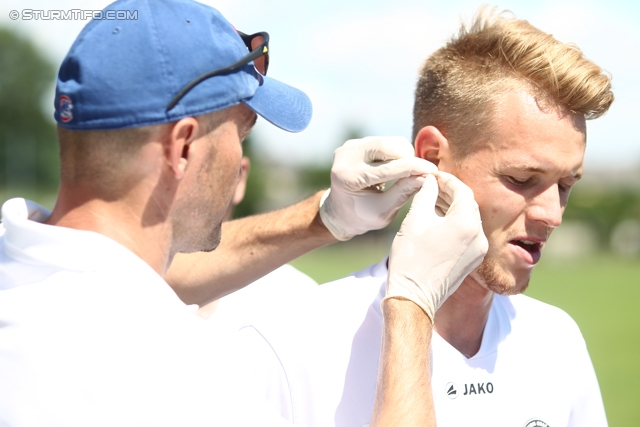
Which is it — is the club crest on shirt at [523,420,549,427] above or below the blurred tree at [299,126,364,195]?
above

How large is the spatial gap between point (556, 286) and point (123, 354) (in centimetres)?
2558

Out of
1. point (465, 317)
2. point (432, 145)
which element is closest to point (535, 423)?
point (465, 317)

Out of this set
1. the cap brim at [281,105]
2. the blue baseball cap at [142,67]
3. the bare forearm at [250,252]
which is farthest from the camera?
the bare forearm at [250,252]

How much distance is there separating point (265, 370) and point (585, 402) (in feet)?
4.22

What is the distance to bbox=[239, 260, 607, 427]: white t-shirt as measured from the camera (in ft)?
8.50

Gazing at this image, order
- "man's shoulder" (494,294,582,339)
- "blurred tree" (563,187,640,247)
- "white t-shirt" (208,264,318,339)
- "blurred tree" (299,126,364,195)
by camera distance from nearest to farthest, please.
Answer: "man's shoulder" (494,294,582,339) → "white t-shirt" (208,264,318,339) → "blurred tree" (563,187,640,247) → "blurred tree" (299,126,364,195)

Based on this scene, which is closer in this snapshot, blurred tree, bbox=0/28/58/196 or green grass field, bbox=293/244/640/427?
green grass field, bbox=293/244/640/427

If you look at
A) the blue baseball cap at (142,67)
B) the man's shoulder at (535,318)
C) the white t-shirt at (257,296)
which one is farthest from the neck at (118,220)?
the white t-shirt at (257,296)

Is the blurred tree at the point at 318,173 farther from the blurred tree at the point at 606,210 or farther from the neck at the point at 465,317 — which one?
the neck at the point at 465,317

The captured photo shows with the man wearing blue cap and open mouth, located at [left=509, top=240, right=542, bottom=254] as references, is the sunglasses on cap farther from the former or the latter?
open mouth, located at [left=509, top=240, right=542, bottom=254]

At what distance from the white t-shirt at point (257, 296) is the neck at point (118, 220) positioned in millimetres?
1719

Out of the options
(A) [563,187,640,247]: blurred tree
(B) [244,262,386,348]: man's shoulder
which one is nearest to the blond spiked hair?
(B) [244,262,386,348]: man's shoulder

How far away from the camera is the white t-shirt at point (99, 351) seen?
5.77 ft

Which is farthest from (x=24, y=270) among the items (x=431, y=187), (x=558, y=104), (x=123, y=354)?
(x=558, y=104)
